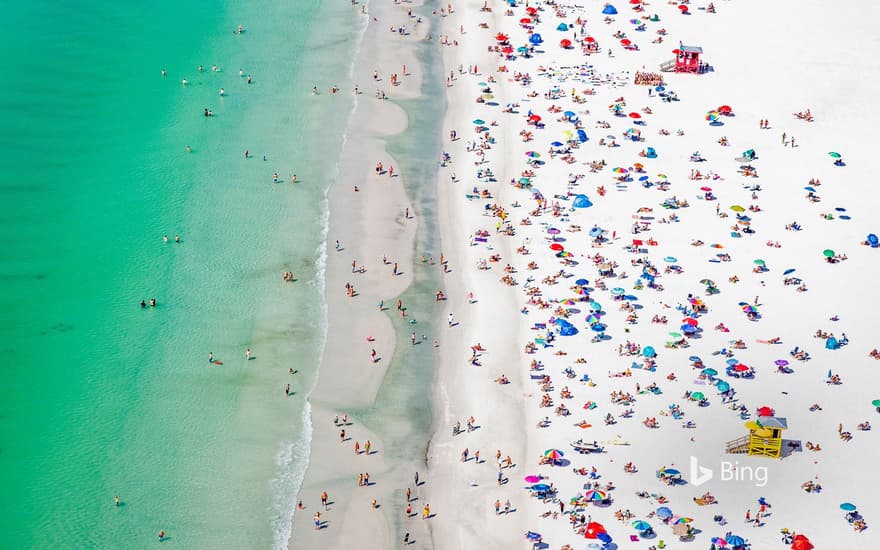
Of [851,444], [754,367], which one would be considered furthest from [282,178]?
[851,444]

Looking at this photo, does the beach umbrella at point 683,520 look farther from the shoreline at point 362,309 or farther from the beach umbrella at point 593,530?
the shoreline at point 362,309

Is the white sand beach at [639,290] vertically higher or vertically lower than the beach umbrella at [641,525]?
higher

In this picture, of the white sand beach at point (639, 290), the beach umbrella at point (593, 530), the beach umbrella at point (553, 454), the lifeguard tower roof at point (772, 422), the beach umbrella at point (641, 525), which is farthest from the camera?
the beach umbrella at point (553, 454)

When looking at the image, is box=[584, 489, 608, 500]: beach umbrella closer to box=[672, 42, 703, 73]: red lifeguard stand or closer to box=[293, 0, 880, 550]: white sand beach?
box=[293, 0, 880, 550]: white sand beach

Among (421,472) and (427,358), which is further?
(427,358)

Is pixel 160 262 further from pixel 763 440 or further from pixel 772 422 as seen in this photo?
pixel 772 422

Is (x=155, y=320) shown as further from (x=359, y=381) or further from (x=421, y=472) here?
(x=421, y=472)

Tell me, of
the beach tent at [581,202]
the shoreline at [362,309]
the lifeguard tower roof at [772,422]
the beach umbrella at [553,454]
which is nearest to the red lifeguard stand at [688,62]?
the shoreline at [362,309]
